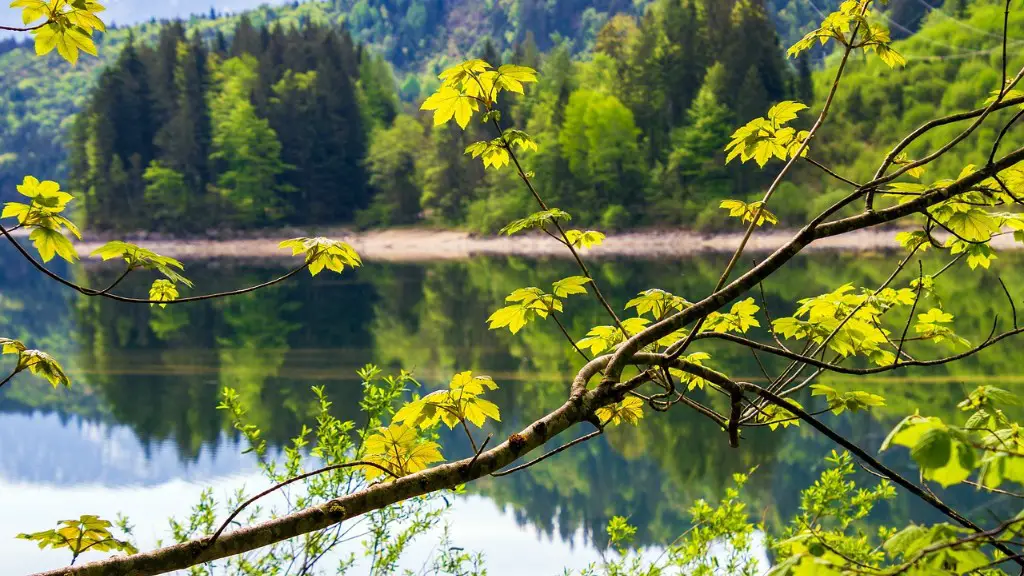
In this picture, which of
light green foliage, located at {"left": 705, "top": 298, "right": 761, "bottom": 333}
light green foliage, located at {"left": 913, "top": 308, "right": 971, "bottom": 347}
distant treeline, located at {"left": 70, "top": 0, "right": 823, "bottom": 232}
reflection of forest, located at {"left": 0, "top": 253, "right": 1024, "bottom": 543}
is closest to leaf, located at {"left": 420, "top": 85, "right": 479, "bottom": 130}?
light green foliage, located at {"left": 705, "top": 298, "right": 761, "bottom": 333}

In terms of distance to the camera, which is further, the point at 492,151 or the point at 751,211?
the point at 751,211

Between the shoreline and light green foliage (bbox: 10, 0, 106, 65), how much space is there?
28.6 metres

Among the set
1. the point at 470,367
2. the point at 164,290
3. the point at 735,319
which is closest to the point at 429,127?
the point at 470,367

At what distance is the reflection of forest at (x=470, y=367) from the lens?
10273mm

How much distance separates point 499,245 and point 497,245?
0.88ft

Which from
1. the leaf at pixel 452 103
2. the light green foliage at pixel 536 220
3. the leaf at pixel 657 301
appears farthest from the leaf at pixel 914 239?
the leaf at pixel 452 103

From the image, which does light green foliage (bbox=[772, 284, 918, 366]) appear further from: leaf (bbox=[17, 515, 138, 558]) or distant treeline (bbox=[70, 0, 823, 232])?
distant treeline (bbox=[70, 0, 823, 232])

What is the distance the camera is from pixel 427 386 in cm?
1426

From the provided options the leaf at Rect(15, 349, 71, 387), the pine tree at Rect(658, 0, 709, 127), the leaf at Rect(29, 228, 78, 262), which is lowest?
the leaf at Rect(15, 349, 71, 387)

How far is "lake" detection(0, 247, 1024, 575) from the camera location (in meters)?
9.31

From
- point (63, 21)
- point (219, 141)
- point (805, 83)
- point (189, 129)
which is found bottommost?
point (63, 21)

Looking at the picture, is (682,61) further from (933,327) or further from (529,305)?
(529,305)

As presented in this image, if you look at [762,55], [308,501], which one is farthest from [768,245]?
[308,501]

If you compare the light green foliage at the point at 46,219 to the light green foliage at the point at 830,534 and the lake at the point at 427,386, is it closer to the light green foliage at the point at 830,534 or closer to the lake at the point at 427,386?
the light green foliage at the point at 830,534
